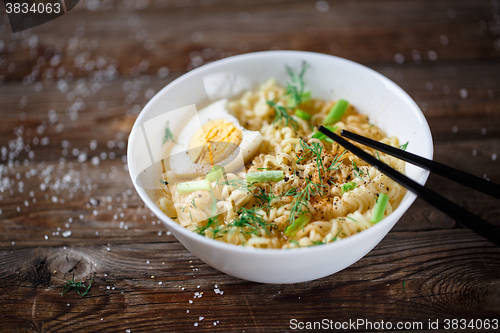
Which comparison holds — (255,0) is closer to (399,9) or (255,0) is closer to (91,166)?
(399,9)

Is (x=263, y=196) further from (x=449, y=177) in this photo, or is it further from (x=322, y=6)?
(x=322, y=6)

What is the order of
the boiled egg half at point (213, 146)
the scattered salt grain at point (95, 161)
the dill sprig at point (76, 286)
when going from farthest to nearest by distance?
the scattered salt grain at point (95, 161), the boiled egg half at point (213, 146), the dill sprig at point (76, 286)

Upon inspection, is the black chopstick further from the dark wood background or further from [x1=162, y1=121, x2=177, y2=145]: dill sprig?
[x1=162, y1=121, x2=177, y2=145]: dill sprig

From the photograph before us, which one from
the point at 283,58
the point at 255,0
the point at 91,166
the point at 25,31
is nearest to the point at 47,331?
the point at 91,166

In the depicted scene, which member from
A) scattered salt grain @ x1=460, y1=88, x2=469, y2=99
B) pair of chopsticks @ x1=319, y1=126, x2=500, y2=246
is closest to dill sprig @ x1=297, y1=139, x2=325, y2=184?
pair of chopsticks @ x1=319, y1=126, x2=500, y2=246

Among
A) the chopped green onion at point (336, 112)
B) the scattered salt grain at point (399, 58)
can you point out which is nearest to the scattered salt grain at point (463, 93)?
the scattered salt grain at point (399, 58)

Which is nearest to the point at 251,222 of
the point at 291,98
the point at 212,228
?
the point at 212,228

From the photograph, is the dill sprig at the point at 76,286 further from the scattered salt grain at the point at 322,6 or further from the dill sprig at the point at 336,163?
the scattered salt grain at the point at 322,6
